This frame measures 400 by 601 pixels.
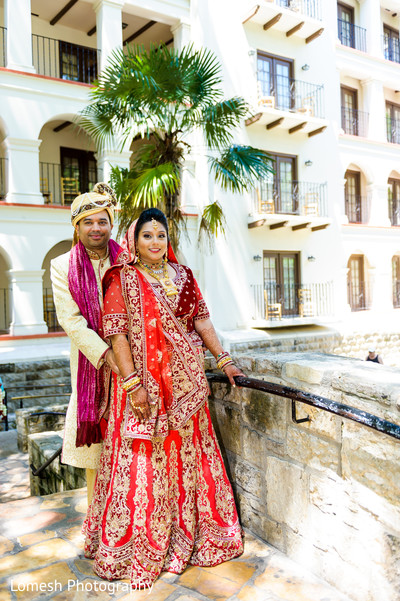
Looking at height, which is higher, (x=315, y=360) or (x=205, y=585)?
(x=315, y=360)

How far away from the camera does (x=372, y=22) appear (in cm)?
1928

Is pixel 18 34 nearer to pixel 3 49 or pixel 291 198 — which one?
pixel 3 49

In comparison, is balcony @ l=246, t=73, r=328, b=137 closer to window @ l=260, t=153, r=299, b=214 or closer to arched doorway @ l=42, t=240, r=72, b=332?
window @ l=260, t=153, r=299, b=214

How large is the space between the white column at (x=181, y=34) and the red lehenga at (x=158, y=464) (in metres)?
13.7

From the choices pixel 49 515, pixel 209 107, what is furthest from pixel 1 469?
pixel 209 107

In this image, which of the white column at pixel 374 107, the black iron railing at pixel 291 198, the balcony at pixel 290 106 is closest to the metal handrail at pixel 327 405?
the black iron railing at pixel 291 198

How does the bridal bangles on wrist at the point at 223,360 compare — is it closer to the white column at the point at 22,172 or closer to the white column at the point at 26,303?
the white column at the point at 26,303

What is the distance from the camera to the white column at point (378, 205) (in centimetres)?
1978

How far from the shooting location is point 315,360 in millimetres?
2783

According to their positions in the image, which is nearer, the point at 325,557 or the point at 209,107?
the point at 325,557

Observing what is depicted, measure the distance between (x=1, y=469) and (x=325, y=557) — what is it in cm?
493

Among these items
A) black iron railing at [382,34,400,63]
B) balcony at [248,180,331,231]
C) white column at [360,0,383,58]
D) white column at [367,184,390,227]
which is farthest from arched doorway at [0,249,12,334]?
black iron railing at [382,34,400,63]

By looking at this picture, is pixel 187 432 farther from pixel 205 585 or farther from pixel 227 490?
pixel 205 585

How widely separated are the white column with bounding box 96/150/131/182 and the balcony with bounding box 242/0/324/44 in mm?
6707
